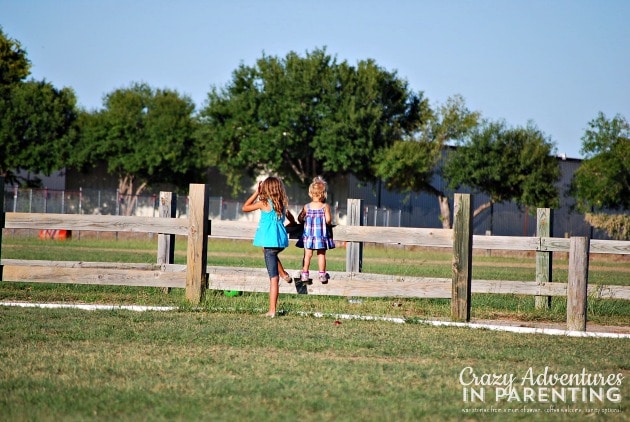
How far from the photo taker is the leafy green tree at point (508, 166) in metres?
55.0

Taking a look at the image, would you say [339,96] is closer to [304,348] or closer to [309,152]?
[309,152]

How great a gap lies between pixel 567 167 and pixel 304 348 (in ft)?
201

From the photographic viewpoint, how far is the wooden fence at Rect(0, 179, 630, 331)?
439 inches

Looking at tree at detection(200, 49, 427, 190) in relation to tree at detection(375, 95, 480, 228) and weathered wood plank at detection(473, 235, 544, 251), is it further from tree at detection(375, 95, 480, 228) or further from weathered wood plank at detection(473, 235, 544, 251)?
weathered wood plank at detection(473, 235, 544, 251)

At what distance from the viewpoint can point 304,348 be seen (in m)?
8.30

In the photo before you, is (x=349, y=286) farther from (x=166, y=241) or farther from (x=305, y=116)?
(x=305, y=116)

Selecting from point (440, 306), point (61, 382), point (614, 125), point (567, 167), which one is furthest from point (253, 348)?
point (567, 167)

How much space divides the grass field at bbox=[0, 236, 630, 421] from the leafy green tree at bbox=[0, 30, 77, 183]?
47415mm

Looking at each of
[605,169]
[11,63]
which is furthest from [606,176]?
[11,63]

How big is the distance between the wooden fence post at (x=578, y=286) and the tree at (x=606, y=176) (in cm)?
4217

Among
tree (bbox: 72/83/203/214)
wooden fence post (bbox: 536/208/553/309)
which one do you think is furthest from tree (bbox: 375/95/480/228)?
wooden fence post (bbox: 536/208/553/309)

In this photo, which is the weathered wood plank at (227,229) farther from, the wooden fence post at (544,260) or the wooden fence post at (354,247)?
the wooden fence post at (544,260)

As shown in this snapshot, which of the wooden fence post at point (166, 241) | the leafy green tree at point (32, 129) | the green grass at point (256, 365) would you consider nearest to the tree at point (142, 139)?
the leafy green tree at point (32, 129)

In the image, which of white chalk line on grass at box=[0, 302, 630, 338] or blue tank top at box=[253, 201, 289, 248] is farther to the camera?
blue tank top at box=[253, 201, 289, 248]
